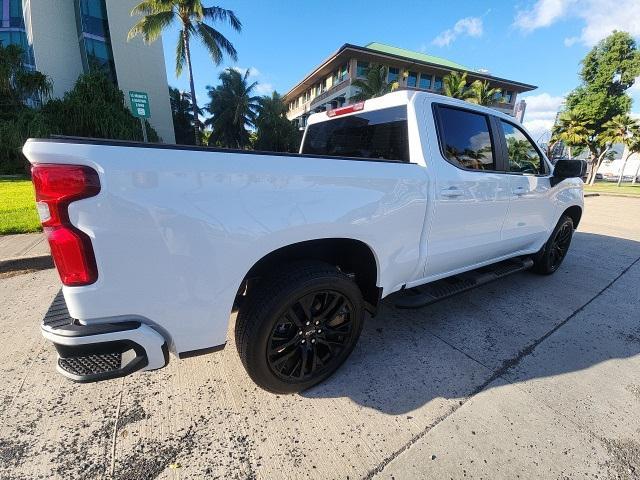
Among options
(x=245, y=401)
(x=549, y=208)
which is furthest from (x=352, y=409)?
(x=549, y=208)

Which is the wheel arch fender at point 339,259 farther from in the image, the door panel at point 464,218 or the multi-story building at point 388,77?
the multi-story building at point 388,77

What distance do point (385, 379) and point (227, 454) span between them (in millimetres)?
1136

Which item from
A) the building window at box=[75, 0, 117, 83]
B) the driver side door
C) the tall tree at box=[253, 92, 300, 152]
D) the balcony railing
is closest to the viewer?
the driver side door

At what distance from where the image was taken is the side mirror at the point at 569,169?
11.0ft

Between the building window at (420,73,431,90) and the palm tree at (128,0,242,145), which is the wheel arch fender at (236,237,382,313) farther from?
the building window at (420,73,431,90)

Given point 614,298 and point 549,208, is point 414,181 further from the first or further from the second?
point 614,298

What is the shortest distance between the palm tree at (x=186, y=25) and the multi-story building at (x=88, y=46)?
532 centimetres

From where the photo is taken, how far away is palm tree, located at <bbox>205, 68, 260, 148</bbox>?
35125 mm

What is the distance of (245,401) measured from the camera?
6.77 ft

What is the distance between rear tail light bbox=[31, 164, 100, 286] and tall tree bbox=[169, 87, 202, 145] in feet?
121

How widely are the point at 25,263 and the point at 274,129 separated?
3252 centimetres

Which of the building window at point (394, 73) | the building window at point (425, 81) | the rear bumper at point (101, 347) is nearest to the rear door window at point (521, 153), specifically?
the rear bumper at point (101, 347)

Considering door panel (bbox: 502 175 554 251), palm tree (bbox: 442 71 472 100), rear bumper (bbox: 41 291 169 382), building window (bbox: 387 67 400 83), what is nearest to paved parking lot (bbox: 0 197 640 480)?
rear bumper (bbox: 41 291 169 382)

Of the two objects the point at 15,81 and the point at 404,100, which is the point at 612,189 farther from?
the point at 15,81
